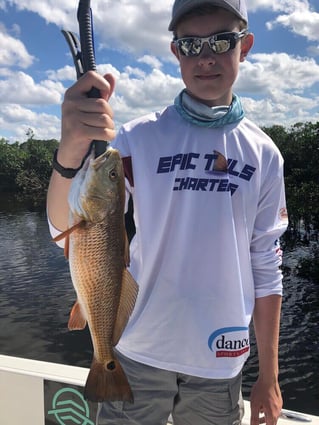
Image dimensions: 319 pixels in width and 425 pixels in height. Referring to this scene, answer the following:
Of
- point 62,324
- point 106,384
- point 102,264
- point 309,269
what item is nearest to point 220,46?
point 102,264

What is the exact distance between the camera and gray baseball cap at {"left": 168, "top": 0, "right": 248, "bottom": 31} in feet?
6.18

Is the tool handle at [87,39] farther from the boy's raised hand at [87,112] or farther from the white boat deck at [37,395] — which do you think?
the white boat deck at [37,395]

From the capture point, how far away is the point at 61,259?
66.1 ft

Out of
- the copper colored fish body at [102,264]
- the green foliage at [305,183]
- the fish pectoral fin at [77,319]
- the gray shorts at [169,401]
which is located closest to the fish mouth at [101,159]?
the copper colored fish body at [102,264]

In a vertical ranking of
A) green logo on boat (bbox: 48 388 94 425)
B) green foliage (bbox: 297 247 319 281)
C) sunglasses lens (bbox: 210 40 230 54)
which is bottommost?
green foliage (bbox: 297 247 319 281)

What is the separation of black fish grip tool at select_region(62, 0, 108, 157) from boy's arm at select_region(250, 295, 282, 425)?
1413mm

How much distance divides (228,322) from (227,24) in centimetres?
142

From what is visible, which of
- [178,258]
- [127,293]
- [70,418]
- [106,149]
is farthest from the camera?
[70,418]

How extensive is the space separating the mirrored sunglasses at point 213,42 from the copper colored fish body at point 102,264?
72 cm

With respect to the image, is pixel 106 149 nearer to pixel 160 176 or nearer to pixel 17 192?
pixel 160 176

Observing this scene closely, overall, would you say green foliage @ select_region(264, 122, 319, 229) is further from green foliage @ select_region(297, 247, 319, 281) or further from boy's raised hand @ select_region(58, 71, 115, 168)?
boy's raised hand @ select_region(58, 71, 115, 168)

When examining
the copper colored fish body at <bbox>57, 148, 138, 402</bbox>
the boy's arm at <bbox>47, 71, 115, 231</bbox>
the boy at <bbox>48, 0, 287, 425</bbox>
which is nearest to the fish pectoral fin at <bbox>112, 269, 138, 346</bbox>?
the copper colored fish body at <bbox>57, 148, 138, 402</bbox>

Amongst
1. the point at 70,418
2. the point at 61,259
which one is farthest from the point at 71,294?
the point at 70,418

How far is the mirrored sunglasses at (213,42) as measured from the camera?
1.90 metres
